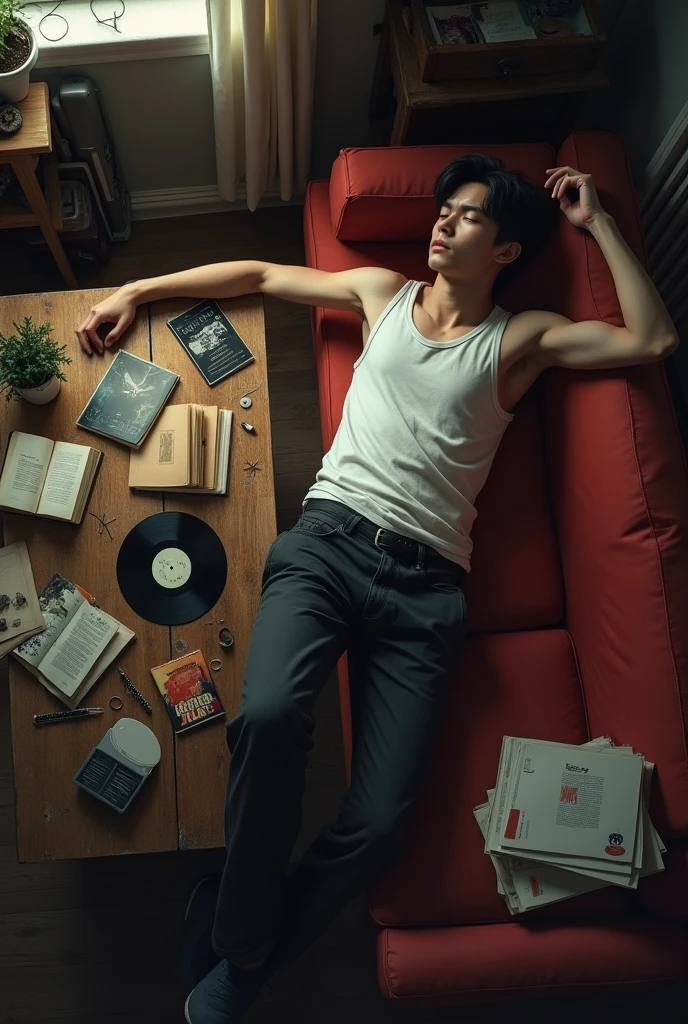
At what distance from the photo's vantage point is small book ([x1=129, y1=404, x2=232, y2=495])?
190cm

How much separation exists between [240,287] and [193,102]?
3.17ft

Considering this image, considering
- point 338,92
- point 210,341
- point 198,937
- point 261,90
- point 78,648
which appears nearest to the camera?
point 78,648

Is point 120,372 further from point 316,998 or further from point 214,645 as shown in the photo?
point 316,998

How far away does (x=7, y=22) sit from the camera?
201cm

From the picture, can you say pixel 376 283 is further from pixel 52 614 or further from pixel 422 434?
pixel 52 614

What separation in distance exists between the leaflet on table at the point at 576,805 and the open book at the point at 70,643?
105 centimetres

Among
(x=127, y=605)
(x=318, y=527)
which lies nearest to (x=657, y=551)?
(x=318, y=527)

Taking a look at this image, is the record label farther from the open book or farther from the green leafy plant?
the green leafy plant

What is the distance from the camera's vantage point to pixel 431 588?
1913 millimetres

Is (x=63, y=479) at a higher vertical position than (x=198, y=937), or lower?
higher

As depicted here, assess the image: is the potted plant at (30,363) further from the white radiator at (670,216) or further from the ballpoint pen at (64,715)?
the white radiator at (670,216)

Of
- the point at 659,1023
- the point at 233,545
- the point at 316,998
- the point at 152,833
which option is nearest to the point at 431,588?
the point at 233,545

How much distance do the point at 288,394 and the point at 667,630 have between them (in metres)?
1.55

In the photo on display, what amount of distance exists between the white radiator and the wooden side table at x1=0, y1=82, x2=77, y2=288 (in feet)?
6.00
